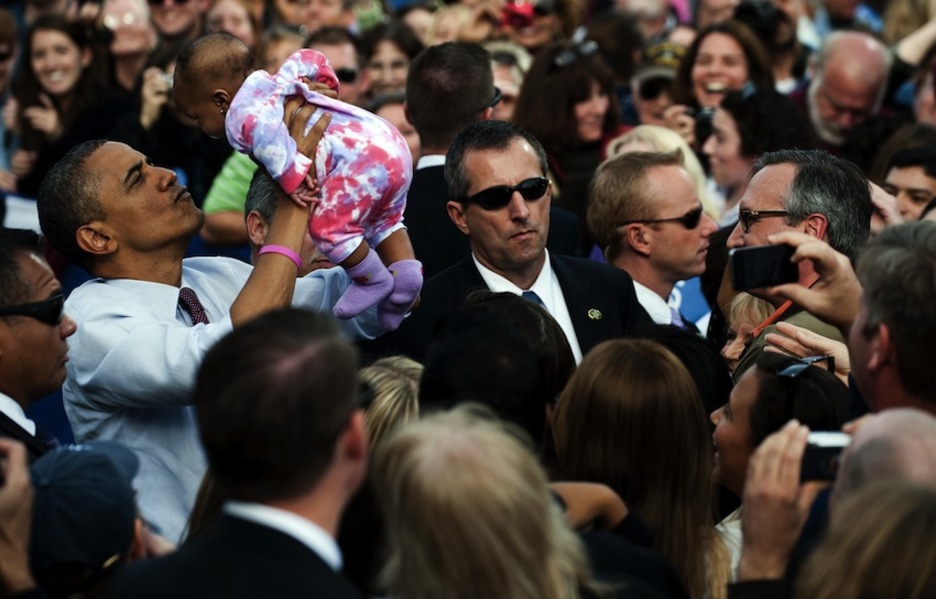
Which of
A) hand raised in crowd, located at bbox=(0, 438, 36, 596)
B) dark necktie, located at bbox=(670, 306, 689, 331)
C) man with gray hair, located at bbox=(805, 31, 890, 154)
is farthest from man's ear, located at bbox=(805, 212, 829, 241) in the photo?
man with gray hair, located at bbox=(805, 31, 890, 154)

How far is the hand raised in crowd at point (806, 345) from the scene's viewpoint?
4410 mm

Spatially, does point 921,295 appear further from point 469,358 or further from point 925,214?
point 925,214

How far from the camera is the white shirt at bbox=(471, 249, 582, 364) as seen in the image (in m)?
5.26

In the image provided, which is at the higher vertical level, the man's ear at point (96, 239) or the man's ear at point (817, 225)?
the man's ear at point (817, 225)

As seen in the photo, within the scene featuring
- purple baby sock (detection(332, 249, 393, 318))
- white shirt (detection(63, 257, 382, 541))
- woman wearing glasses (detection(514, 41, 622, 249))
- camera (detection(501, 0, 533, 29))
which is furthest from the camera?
camera (detection(501, 0, 533, 29))

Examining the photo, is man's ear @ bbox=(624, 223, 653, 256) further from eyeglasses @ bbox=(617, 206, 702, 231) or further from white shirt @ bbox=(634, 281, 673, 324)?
white shirt @ bbox=(634, 281, 673, 324)

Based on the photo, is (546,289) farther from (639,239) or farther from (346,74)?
(346,74)

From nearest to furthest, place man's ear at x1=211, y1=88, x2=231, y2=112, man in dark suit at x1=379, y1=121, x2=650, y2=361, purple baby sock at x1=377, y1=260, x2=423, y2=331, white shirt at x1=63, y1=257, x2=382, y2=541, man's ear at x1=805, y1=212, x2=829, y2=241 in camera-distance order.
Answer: white shirt at x1=63, y1=257, x2=382, y2=541 → man's ear at x1=211, y1=88, x2=231, y2=112 → purple baby sock at x1=377, y1=260, x2=423, y2=331 → man's ear at x1=805, y1=212, x2=829, y2=241 → man in dark suit at x1=379, y1=121, x2=650, y2=361

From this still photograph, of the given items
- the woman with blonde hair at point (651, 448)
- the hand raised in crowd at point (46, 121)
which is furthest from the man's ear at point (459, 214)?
the hand raised in crowd at point (46, 121)

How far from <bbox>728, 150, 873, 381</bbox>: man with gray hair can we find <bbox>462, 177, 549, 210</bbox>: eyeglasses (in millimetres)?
740

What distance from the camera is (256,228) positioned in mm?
5469

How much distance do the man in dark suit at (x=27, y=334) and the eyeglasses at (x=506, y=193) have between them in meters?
1.71

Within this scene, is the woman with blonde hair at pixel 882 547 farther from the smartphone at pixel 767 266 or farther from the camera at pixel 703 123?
the camera at pixel 703 123

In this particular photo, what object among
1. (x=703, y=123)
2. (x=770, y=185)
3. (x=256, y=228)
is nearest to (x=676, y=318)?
(x=770, y=185)
